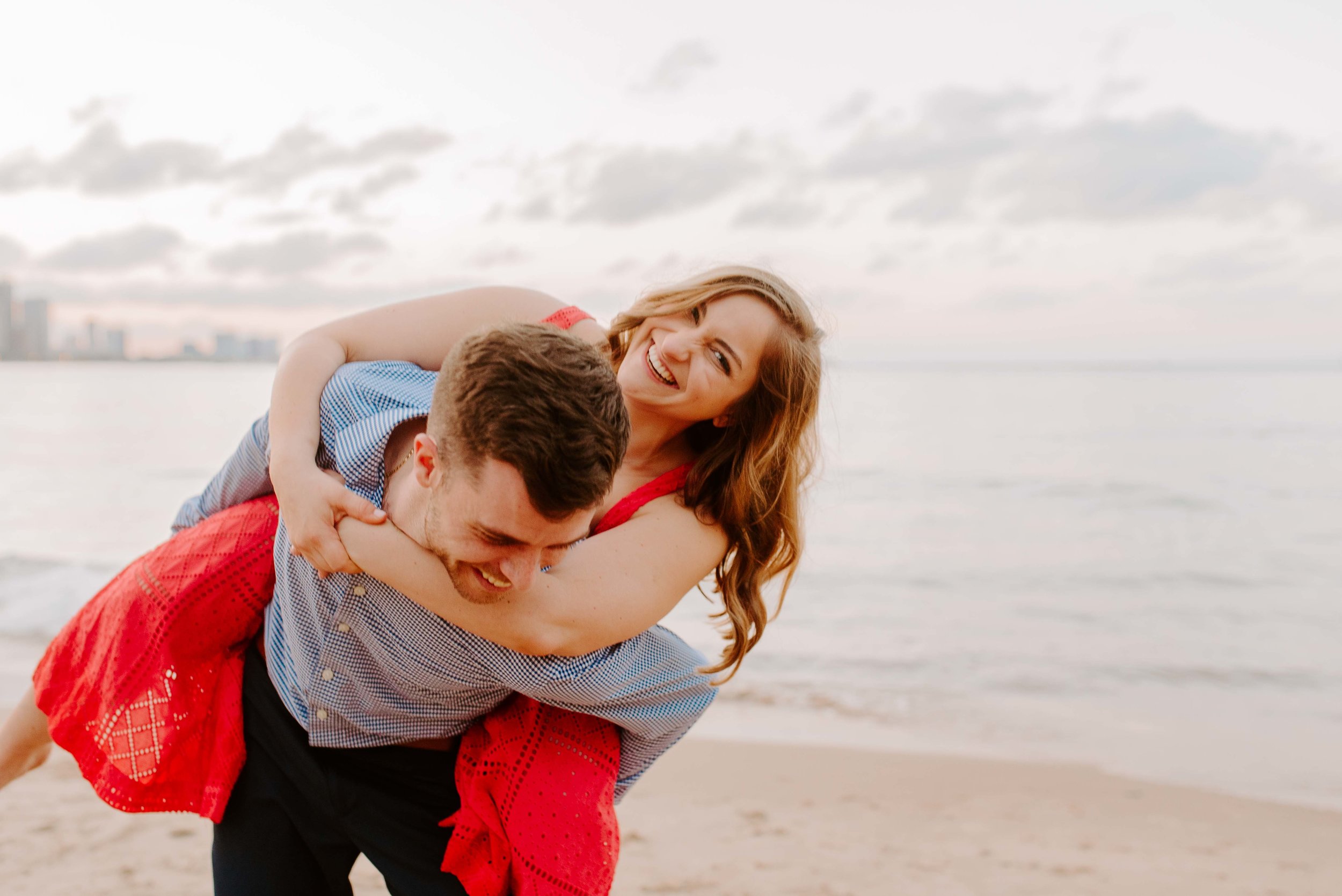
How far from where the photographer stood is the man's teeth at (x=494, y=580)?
1.72 m

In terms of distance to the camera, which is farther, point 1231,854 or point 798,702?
point 798,702

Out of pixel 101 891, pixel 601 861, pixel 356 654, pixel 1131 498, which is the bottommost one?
pixel 1131 498

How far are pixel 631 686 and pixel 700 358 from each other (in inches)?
33.8

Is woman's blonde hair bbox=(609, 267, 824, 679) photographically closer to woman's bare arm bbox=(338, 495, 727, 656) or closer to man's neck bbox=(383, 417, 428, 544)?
woman's bare arm bbox=(338, 495, 727, 656)

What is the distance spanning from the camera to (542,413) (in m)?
1.51

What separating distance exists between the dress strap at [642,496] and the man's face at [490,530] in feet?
1.42

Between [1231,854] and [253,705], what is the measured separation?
15.5 feet

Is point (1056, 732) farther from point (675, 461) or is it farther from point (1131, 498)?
point (1131, 498)

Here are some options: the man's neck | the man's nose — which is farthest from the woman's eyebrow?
the man's nose

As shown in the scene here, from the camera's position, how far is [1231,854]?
15.7 feet

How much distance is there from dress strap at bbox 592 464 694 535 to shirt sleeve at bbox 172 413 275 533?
2.58 feet

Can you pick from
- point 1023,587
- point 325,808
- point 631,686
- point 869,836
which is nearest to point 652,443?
point 631,686

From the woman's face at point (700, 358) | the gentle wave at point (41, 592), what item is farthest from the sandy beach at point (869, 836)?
the gentle wave at point (41, 592)

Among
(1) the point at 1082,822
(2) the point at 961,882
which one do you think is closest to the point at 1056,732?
(1) the point at 1082,822
